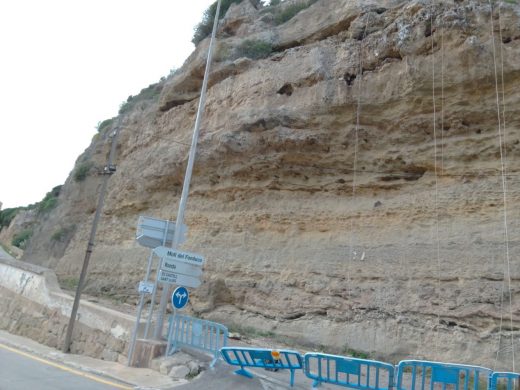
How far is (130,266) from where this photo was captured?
1755 cm

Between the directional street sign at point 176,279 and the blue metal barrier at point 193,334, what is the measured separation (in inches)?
23.8

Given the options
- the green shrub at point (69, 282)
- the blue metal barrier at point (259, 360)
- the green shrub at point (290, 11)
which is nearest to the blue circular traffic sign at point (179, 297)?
the blue metal barrier at point (259, 360)

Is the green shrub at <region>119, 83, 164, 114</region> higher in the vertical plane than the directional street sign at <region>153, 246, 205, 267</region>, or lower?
higher

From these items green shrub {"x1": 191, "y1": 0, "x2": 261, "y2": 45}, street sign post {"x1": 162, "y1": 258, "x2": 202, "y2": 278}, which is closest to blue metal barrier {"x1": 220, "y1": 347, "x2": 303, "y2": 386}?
street sign post {"x1": 162, "y1": 258, "x2": 202, "y2": 278}

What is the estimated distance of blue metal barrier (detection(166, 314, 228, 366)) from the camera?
26.2 ft

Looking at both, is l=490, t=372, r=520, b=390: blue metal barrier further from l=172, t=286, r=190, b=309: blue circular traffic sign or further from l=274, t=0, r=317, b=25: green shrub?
l=274, t=0, r=317, b=25: green shrub

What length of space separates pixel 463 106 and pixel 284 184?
213 inches

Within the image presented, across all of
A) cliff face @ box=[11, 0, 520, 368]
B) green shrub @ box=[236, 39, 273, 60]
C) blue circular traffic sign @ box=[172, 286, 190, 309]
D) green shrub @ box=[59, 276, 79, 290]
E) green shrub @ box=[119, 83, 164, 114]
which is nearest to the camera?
blue circular traffic sign @ box=[172, 286, 190, 309]

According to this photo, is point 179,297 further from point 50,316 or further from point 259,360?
point 50,316

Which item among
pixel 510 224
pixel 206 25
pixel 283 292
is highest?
pixel 206 25

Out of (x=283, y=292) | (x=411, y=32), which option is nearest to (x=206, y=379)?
(x=283, y=292)

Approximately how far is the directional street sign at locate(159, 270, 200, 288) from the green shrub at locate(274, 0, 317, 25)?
1360cm

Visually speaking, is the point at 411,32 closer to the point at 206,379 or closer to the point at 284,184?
the point at 284,184

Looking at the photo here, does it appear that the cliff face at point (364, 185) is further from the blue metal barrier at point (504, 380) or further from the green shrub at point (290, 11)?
the green shrub at point (290, 11)
